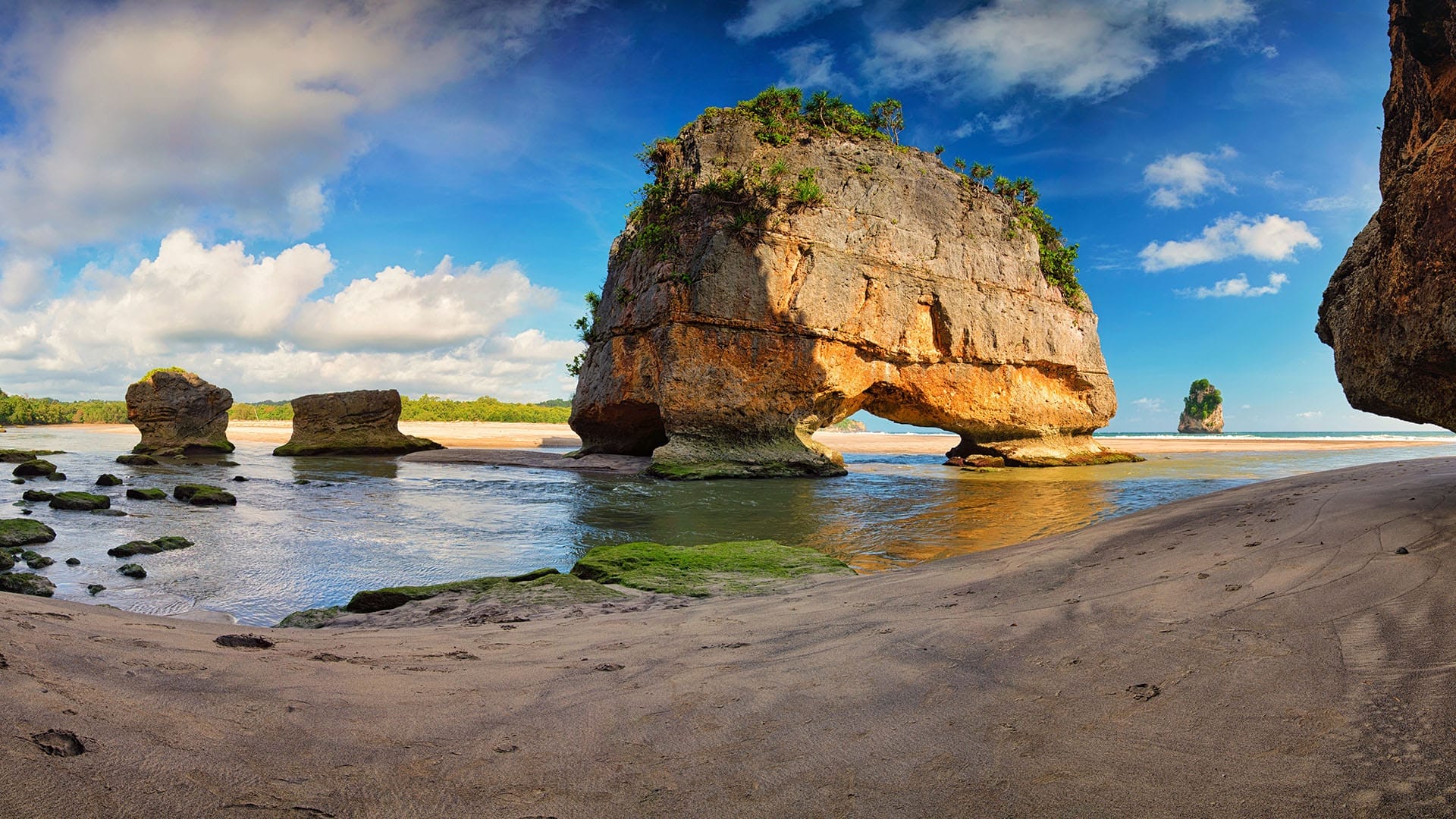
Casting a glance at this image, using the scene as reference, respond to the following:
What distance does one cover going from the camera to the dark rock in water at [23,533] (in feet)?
24.2

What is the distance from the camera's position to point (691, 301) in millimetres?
19688

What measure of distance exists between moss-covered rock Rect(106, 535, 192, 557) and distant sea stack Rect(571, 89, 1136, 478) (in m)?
12.6

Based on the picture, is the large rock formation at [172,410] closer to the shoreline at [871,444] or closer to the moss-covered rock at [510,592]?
the shoreline at [871,444]

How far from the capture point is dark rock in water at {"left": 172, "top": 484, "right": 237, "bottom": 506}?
38.6 feet

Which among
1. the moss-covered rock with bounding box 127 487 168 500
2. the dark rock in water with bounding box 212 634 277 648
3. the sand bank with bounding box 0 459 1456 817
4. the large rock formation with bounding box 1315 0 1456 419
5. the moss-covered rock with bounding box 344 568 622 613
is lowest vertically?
the moss-covered rock with bounding box 127 487 168 500

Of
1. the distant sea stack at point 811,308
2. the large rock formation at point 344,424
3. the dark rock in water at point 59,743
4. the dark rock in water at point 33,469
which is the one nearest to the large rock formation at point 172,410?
the large rock formation at point 344,424

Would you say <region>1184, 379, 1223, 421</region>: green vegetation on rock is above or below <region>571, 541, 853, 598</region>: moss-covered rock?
above

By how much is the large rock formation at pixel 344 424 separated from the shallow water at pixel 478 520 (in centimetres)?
732

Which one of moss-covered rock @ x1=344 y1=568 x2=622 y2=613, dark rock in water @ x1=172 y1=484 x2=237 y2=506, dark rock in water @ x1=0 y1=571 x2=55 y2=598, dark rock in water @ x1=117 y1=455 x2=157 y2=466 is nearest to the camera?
dark rock in water @ x1=0 y1=571 x2=55 y2=598

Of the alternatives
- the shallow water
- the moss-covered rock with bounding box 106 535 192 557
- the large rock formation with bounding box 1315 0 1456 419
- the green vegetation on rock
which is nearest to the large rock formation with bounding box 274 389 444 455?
the shallow water

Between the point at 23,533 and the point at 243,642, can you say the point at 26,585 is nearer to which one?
the point at 243,642

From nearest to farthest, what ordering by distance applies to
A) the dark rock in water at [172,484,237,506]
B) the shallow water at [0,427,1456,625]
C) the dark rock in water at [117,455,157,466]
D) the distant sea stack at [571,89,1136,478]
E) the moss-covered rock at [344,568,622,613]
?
the moss-covered rock at [344,568,622,613] → the shallow water at [0,427,1456,625] → the dark rock in water at [172,484,237,506] → the distant sea stack at [571,89,1136,478] → the dark rock in water at [117,455,157,466]

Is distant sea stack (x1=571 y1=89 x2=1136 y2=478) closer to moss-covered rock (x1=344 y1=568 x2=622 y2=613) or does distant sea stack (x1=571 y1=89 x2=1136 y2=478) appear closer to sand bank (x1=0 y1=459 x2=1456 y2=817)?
moss-covered rock (x1=344 y1=568 x2=622 y2=613)

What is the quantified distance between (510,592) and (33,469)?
18.4 metres
